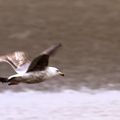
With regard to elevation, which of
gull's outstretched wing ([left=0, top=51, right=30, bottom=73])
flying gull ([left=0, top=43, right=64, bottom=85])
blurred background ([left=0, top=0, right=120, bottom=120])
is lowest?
flying gull ([left=0, top=43, right=64, bottom=85])

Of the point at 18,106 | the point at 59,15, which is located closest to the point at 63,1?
the point at 59,15

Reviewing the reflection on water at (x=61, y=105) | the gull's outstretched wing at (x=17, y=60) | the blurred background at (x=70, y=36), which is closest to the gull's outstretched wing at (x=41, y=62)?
the gull's outstretched wing at (x=17, y=60)

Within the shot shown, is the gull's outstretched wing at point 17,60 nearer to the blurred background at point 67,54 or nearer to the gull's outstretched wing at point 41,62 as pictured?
the gull's outstretched wing at point 41,62

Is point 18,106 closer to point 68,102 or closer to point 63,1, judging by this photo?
point 68,102

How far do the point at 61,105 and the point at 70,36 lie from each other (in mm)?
2207

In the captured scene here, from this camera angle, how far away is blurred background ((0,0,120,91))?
31.1ft

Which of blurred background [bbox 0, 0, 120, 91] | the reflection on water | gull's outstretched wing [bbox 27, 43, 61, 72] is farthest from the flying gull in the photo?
blurred background [bbox 0, 0, 120, 91]

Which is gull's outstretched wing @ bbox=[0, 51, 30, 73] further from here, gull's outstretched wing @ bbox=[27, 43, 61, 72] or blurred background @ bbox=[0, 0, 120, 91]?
blurred background @ bbox=[0, 0, 120, 91]

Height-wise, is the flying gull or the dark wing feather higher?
the dark wing feather

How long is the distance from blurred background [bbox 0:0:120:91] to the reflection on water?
242 millimetres

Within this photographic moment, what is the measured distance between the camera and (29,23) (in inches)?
435

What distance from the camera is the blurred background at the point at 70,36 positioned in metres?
9.48

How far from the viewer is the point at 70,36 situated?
1066cm

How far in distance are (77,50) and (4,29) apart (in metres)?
0.93
